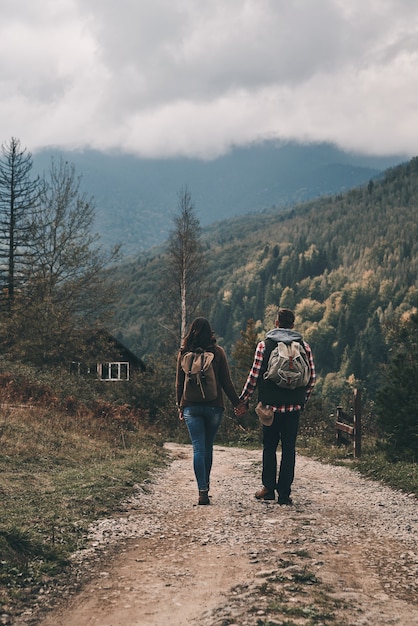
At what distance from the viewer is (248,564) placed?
5.59 m

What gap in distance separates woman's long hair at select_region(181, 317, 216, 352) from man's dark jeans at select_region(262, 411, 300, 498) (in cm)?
126

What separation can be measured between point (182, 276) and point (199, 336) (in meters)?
32.1

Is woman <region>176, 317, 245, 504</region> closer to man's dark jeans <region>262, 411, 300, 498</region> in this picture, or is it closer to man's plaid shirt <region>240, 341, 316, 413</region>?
man's plaid shirt <region>240, 341, 316, 413</region>

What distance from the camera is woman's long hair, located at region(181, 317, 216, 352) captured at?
8367mm

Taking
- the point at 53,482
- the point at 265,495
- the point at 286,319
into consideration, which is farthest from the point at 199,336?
the point at 53,482

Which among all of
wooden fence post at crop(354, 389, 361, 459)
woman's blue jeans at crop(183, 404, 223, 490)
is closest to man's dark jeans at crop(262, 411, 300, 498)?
woman's blue jeans at crop(183, 404, 223, 490)

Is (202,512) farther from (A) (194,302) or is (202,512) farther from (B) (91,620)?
(A) (194,302)

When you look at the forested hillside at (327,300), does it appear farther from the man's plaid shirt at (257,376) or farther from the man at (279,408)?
the man's plaid shirt at (257,376)

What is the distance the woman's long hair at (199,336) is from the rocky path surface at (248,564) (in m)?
2.02

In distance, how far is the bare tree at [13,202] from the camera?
1624 inches

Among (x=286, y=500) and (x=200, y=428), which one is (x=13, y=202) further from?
(x=286, y=500)

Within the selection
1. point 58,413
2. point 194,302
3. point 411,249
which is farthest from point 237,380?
point 411,249

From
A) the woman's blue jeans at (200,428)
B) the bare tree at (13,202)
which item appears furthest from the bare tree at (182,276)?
the woman's blue jeans at (200,428)

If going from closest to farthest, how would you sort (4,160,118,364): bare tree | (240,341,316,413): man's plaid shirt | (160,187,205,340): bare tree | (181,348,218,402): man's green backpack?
1. (240,341,316,413): man's plaid shirt
2. (181,348,218,402): man's green backpack
3. (4,160,118,364): bare tree
4. (160,187,205,340): bare tree
